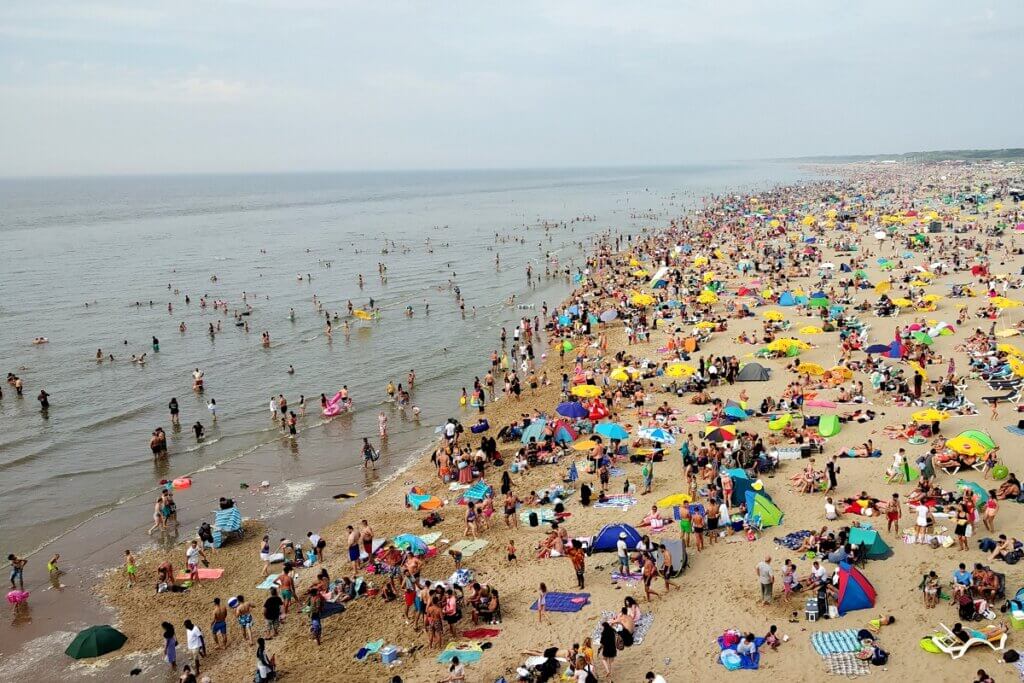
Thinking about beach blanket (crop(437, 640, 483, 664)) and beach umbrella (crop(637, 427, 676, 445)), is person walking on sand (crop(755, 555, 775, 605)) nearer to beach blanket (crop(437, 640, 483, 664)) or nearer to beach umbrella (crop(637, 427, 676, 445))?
beach blanket (crop(437, 640, 483, 664))

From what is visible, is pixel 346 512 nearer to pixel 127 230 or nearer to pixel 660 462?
pixel 660 462

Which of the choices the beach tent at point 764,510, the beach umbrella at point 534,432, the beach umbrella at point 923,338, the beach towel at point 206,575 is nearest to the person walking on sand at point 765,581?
the beach tent at point 764,510

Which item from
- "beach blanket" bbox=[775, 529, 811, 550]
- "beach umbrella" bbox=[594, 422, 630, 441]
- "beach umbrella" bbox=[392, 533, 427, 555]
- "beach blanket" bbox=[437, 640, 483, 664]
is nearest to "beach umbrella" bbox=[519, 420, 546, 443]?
"beach umbrella" bbox=[594, 422, 630, 441]

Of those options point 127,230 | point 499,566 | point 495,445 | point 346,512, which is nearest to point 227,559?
point 346,512

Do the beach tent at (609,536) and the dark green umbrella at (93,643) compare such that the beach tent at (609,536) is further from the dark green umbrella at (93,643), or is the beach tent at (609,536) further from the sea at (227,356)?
the dark green umbrella at (93,643)

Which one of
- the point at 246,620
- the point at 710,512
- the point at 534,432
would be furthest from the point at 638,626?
the point at 534,432
